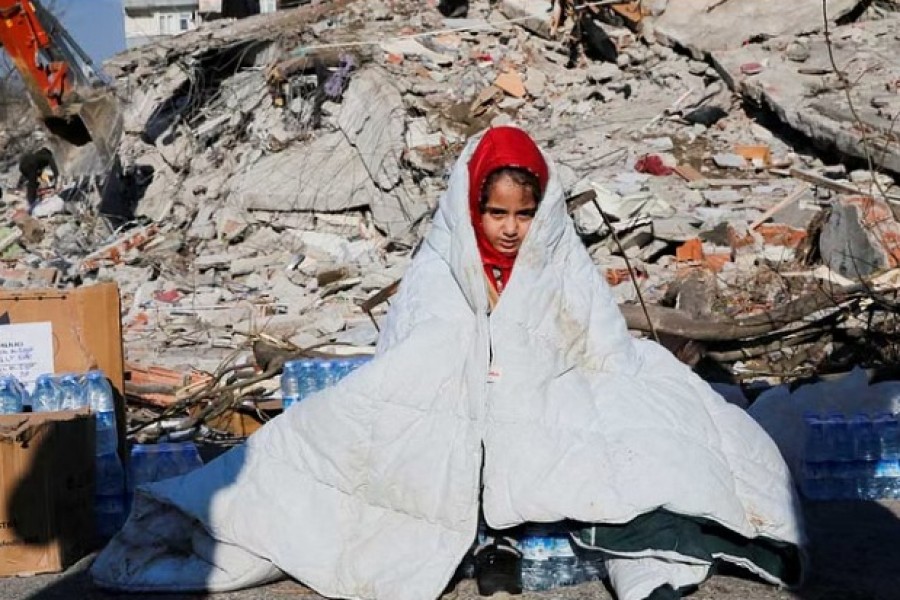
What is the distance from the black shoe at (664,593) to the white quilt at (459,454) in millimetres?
227

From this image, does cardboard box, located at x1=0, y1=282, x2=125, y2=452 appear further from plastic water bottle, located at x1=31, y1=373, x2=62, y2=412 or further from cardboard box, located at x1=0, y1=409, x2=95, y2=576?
cardboard box, located at x1=0, y1=409, x2=95, y2=576

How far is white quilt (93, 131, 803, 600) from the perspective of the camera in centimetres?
378

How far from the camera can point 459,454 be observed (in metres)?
3.81

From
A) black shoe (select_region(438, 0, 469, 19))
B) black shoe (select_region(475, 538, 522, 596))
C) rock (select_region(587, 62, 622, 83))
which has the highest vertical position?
black shoe (select_region(438, 0, 469, 19))

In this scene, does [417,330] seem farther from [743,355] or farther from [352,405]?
[743,355]

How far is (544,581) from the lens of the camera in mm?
3988

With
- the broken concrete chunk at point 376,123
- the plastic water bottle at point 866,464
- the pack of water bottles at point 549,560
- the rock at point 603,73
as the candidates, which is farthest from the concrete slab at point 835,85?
the pack of water bottles at point 549,560

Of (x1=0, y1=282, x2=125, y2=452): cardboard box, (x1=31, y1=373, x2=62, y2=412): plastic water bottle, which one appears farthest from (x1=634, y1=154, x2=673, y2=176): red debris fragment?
(x1=31, y1=373, x2=62, y2=412): plastic water bottle

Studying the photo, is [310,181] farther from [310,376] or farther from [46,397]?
[46,397]

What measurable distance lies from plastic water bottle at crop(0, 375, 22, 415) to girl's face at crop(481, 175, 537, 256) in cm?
205

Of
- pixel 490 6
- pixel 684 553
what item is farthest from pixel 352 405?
pixel 490 6

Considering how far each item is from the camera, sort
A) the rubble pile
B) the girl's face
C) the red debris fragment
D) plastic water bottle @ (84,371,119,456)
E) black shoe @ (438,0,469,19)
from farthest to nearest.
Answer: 1. black shoe @ (438,0,469,19)
2. the red debris fragment
3. the rubble pile
4. plastic water bottle @ (84,371,119,456)
5. the girl's face

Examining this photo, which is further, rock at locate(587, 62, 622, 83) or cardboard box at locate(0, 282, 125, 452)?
rock at locate(587, 62, 622, 83)

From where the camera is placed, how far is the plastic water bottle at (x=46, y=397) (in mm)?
4941
